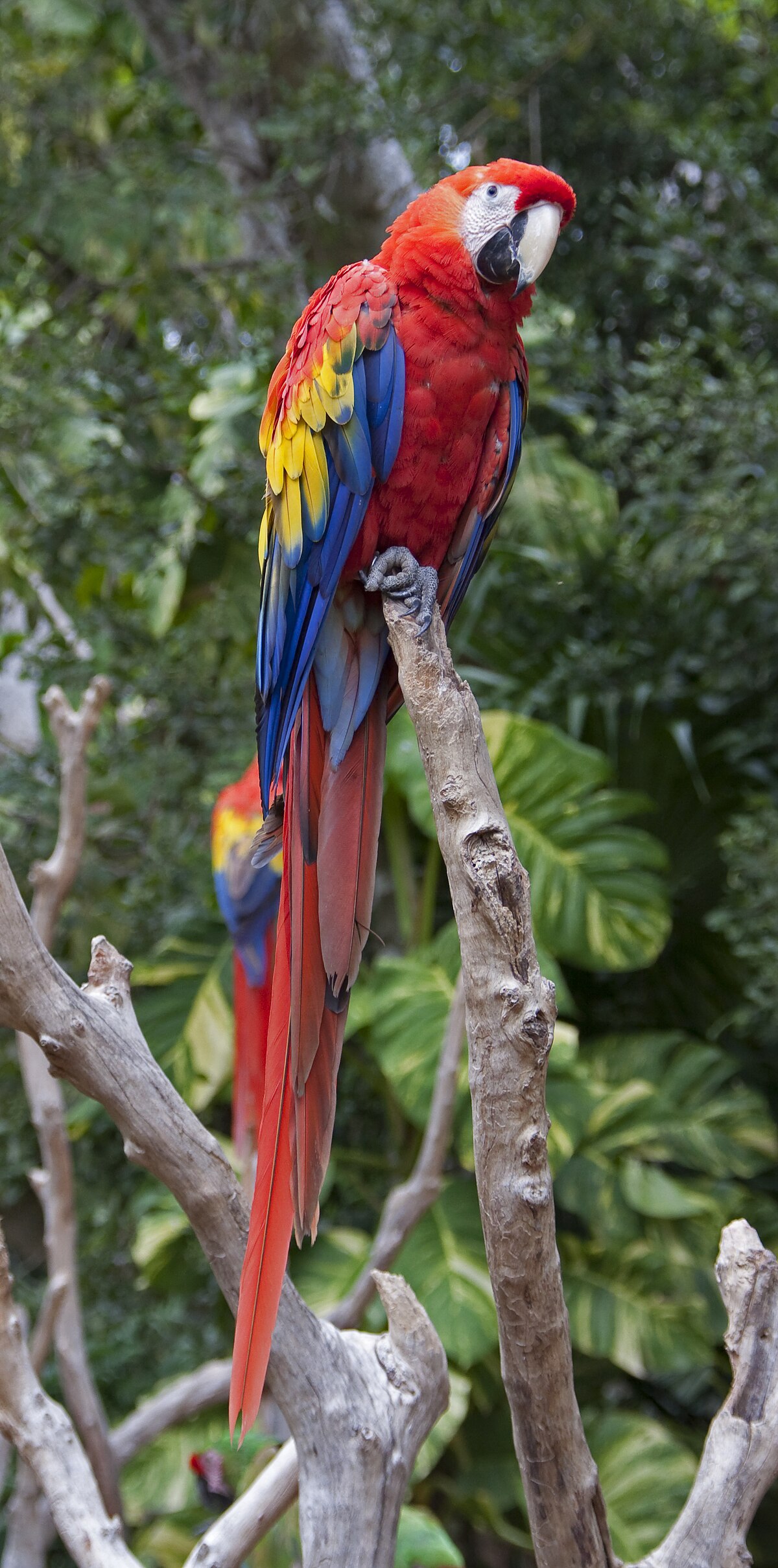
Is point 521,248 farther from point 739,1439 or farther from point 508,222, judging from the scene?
point 739,1439

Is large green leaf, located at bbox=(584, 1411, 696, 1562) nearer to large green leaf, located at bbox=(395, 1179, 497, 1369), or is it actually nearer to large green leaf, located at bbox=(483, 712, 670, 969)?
large green leaf, located at bbox=(395, 1179, 497, 1369)

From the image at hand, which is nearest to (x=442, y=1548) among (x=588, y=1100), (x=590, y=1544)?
(x=590, y=1544)

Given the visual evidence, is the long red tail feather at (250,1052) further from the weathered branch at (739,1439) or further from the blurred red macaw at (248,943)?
the weathered branch at (739,1439)

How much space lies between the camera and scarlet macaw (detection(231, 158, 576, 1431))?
813mm

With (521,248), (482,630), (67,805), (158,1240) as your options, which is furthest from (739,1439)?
(482,630)

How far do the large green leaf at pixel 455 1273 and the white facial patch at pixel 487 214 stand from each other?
1150 millimetres

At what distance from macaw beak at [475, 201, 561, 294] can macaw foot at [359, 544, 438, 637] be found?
0.20 m

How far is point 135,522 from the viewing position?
6.71 feet

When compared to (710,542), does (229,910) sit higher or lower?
lower

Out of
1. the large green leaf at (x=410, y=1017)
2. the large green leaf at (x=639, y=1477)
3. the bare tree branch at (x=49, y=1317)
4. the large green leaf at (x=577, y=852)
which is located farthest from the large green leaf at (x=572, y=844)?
the bare tree branch at (x=49, y=1317)

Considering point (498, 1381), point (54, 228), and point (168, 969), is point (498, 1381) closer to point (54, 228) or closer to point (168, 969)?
point (168, 969)

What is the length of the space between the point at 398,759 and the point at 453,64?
3.95ft

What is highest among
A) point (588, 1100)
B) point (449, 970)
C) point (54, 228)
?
point (54, 228)

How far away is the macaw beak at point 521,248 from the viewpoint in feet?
2.69
